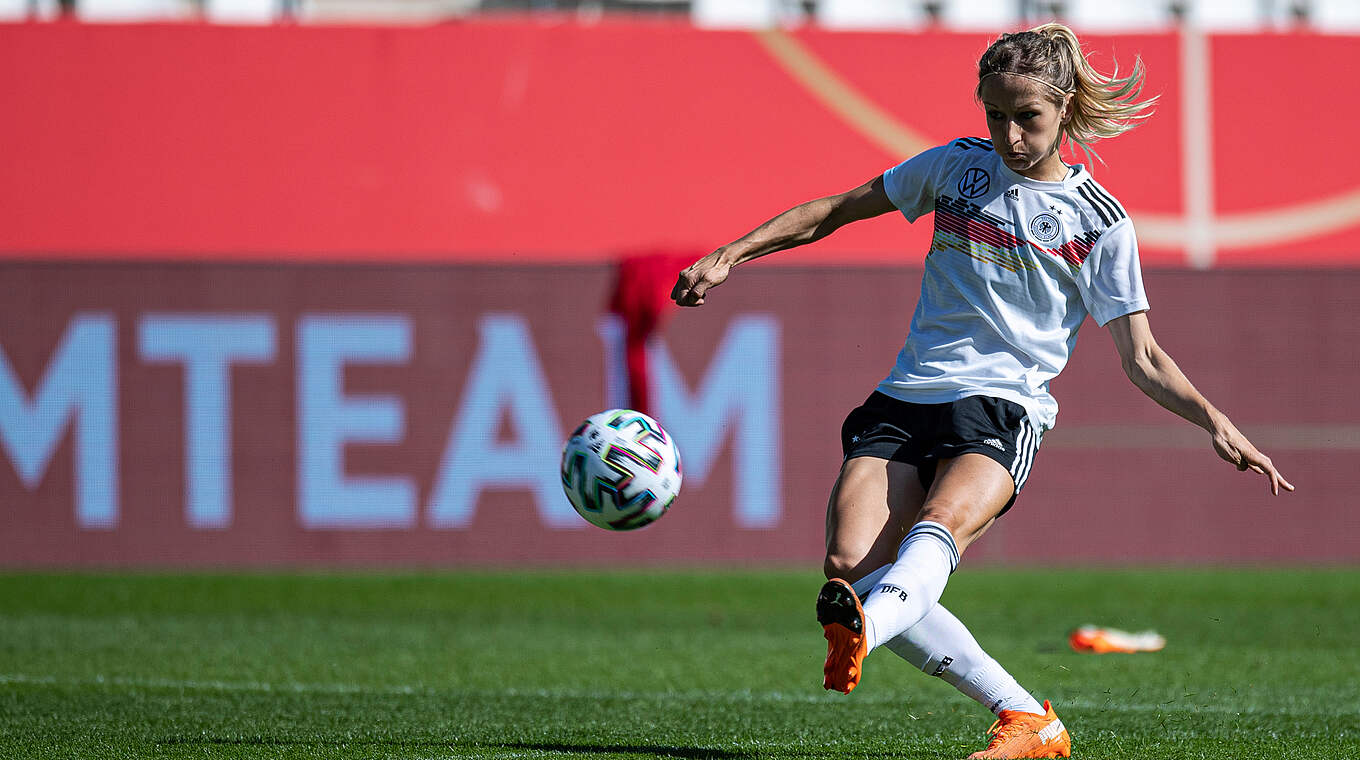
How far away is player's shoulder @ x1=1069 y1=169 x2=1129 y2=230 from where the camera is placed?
4.98 metres

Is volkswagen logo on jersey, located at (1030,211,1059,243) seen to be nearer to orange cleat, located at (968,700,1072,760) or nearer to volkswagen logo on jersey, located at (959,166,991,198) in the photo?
volkswagen logo on jersey, located at (959,166,991,198)

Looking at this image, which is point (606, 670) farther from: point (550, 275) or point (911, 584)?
point (550, 275)

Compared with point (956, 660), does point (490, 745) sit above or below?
below

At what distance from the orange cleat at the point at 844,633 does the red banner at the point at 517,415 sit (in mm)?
9911

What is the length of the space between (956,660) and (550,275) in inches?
394

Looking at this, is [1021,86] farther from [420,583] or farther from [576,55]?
[576,55]

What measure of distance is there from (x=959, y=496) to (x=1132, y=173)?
13.6m

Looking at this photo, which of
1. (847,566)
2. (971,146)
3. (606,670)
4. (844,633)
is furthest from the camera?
(606,670)

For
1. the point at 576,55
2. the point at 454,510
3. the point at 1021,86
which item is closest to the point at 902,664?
the point at 1021,86

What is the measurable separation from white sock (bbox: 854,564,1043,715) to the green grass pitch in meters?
0.38

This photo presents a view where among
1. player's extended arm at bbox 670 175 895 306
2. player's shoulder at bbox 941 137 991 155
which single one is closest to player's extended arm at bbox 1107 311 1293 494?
player's shoulder at bbox 941 137 991 155

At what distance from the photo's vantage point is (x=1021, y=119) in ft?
16.0

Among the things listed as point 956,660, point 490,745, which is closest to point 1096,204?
point 956,660

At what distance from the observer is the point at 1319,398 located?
1529 centimetres
